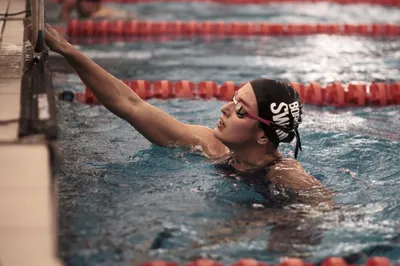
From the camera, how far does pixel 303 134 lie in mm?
5340

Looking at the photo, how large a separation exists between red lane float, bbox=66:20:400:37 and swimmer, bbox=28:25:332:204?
4.78 m

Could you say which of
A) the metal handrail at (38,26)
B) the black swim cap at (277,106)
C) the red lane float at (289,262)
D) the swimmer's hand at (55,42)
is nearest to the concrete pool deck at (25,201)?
the red lane float at (289,262)

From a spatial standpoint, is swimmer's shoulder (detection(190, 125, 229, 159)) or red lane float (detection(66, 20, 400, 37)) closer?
swimmer's shoulder (detection(190, 125, 229, 159))

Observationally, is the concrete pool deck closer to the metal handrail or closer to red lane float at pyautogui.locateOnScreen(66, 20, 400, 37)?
the metal handrail

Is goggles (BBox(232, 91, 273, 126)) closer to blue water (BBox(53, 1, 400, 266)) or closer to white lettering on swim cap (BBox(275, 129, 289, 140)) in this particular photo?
white lettering on swim cap (BBox(275, 129, 289, 140))

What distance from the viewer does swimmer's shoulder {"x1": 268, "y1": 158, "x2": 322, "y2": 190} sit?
3.87 metres

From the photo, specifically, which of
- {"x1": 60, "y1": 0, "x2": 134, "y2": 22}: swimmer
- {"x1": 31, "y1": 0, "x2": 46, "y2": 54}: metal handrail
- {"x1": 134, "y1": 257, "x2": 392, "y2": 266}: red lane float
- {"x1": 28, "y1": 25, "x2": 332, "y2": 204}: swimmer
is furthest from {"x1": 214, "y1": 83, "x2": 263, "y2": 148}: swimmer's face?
{"x1": 60, "y1": 0, "x2": 134, "y2": 22}: swimmer

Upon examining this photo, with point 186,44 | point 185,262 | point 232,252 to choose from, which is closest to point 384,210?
point 232,252

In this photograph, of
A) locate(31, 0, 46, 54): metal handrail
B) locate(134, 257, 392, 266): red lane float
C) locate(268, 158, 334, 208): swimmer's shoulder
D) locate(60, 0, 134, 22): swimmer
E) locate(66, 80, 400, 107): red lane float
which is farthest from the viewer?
locate(60, 0, 134, 22): swimmer

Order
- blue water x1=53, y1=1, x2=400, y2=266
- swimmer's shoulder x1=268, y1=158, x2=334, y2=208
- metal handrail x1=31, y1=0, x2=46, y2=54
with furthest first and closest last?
swimmer's shoulder x1=268, y1=158, x2=334, y2=208
metal handrail x1=31, y1=0, x2=46, y2=54
blue water x1=53, y1=1, x2=400, y2=266

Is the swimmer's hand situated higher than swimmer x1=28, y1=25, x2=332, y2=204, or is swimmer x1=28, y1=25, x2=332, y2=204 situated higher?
the swimmer's hand

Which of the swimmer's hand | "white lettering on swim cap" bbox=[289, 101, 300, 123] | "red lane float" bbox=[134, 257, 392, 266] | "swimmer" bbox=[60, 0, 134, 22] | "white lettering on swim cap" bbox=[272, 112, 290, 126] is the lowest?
"red lane float" bbox=[134, 257, 392, 266]

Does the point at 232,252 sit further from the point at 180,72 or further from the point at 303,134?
the point at 180,72

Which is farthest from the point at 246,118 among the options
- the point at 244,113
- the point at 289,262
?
the point at 289,262
